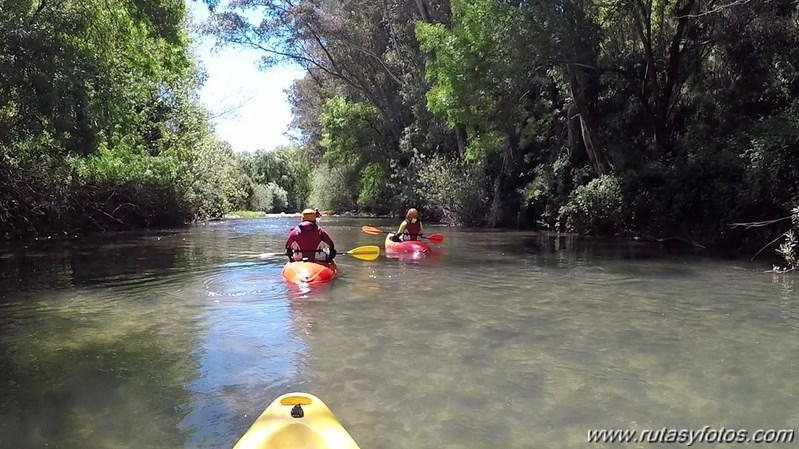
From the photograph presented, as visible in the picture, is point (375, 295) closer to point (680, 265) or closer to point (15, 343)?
point (15, 343)

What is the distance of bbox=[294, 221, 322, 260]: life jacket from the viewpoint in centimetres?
955

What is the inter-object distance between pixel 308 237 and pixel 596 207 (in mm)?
10588

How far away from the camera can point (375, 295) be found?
8.04m

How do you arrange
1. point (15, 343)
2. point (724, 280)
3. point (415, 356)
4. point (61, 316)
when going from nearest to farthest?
point (415, 356) → point (15, 343) → point (61, 316) → point (724, 280)

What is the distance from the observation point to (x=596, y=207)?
17.3 meters

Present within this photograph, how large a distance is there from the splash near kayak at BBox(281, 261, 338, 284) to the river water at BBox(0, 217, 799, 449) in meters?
0.26

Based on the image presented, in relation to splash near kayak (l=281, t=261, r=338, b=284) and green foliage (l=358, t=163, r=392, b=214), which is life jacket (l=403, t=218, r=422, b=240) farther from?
green foliage (l=358, t=163, r=392, b=214)

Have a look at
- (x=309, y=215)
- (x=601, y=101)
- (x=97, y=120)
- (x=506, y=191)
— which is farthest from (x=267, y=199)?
(x=309, y=215)

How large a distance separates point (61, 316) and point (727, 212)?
42.6 feet

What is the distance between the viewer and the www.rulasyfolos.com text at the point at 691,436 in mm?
3432

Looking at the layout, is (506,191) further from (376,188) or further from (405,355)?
(405,355)

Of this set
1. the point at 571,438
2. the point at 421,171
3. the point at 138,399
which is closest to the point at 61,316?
the point at 138,399

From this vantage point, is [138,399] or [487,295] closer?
[138,399]

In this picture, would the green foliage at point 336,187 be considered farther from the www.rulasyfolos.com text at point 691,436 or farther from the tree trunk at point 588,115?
the www.rulasyfolos.com text at point 691,436
